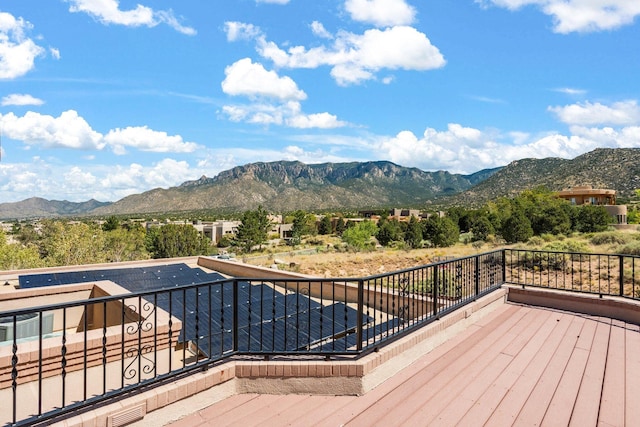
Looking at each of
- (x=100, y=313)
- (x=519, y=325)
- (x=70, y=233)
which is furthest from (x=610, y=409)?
(x=70, y=233)

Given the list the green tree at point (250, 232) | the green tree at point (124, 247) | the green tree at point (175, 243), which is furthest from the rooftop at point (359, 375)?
the green tree at point (250, 232)

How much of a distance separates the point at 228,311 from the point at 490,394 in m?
4.46

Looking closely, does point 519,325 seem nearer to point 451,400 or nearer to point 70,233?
point 451,400

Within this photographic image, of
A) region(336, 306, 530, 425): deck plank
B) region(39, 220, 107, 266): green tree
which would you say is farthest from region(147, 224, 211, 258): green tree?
region(336, 306, 530, 425): deck plank

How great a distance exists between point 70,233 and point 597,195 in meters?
67.5

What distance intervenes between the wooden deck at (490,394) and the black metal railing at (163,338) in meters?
0.46

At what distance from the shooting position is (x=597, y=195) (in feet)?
179

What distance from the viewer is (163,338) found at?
516 cm

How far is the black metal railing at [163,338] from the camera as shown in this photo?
3075 mm

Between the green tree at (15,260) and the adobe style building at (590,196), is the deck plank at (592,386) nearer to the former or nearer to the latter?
the green tree at (15,260)

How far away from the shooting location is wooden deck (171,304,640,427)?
3.25m

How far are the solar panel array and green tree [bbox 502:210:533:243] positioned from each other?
91.9 ft

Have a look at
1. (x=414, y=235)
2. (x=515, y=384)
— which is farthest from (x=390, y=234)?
(x=515, y=384)

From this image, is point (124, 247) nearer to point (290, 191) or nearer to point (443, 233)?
point (443, 233)
